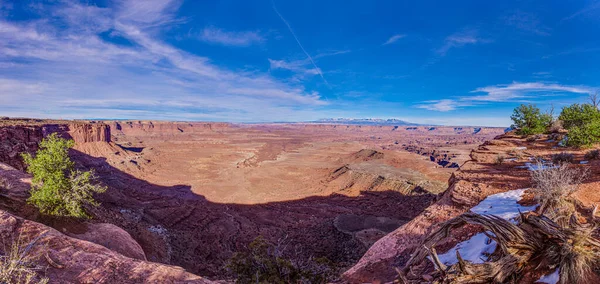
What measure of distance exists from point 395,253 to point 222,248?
16962mm

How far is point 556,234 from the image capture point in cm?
329

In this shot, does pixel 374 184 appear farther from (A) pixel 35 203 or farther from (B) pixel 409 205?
(A) pixel 35 203

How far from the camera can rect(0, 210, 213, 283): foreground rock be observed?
268 inches

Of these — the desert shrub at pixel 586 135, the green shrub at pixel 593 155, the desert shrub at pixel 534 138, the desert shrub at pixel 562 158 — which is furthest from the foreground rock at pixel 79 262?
the desert shrub at pixel 534 138

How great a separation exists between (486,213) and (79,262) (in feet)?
39.1

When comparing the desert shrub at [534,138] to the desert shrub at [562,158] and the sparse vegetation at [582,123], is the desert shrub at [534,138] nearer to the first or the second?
the sparse vegetation at [582,123]

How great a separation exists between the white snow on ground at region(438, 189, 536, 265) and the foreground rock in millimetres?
6590

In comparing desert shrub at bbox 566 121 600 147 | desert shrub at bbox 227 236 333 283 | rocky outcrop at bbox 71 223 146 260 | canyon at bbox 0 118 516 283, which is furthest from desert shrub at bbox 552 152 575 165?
rocky outcrop at bbox 71 223 146 260

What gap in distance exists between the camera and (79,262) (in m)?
7.37

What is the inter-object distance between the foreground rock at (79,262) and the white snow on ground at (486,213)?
6.59 m

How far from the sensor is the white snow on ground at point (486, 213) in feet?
15.9

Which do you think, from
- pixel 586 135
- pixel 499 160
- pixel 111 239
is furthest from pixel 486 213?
pixel 111 239

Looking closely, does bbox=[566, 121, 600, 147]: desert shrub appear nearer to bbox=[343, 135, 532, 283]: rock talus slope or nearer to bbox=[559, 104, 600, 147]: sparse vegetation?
bbox=[559, 104, 600, 147]: sparse vegetation

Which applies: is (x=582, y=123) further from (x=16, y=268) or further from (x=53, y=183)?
(x=53, y=183)
